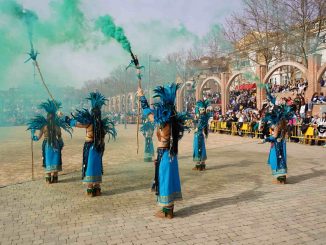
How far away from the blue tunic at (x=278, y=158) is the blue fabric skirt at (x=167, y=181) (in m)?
3.42

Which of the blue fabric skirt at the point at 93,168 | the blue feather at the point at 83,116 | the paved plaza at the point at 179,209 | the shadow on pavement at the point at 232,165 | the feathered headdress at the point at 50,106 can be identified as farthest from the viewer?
the shadow on pavement at the point at 232,165

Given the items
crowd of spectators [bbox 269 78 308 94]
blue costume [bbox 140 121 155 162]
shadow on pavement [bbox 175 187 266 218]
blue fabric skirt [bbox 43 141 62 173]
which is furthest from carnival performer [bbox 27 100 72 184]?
crowd of spectators [bbox 269 78 308 94]

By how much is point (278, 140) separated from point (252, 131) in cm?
1225

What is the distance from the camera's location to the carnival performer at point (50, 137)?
365 inches

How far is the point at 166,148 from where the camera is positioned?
637 cm

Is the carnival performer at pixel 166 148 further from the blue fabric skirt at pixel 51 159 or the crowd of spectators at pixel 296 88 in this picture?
the crowd of spectators at pixel 296 88

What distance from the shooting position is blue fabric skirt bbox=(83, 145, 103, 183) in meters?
7.71

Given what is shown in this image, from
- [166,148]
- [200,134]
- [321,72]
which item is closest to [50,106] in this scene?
[166,148]

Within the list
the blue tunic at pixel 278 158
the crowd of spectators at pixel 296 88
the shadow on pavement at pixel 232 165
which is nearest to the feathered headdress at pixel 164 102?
the blue tunic at pixel 278 158

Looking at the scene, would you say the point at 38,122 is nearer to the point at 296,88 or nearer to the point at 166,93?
the point at 166,93

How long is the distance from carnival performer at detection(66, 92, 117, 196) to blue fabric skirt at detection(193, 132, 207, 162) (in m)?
3.65

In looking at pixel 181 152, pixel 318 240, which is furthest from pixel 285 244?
pixel 181 152

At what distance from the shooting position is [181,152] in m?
15.0

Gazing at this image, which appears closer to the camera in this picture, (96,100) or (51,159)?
(96,100)
